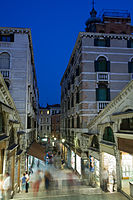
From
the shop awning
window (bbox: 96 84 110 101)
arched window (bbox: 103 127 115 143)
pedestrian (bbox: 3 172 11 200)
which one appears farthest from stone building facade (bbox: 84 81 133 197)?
pedestrian (bbox: 3 172 11 200)

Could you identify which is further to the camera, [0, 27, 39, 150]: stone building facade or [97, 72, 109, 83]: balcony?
[97, 72, 109, 83]: balcony

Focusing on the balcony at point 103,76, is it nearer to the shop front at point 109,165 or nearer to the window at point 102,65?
the window at point 102,65

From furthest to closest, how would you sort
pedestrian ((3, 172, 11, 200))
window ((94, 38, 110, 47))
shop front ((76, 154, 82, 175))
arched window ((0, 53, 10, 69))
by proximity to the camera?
window ((94, 38, 110, 47))
shop front ((76, 154, 82, 175))
arched window ((0, 53, 10, 69))
pedestrian ((3, 172, 11, 200))

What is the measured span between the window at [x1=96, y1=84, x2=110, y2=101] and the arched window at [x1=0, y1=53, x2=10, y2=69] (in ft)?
34.6

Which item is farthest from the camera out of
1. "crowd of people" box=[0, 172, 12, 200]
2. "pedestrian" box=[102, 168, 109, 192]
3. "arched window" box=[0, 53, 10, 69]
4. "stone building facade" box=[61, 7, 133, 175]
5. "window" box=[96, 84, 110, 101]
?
"window" box=[96, 84, 110, 101]

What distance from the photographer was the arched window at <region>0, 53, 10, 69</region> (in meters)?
18.6

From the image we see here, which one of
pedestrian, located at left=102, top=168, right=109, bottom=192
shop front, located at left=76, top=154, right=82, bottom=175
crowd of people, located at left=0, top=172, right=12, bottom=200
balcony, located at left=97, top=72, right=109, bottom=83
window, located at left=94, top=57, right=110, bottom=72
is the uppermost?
window, located at left=94, top=57, right=110, bottom=72

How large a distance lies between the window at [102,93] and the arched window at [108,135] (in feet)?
20.3

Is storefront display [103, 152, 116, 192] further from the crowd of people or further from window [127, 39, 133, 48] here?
window [127, 39, 133, 48]

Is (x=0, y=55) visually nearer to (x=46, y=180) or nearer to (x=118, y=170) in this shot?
(x=46, y=180)

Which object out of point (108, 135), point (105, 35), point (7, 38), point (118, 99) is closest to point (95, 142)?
point (108, 135)

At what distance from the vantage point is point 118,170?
11.8 meters

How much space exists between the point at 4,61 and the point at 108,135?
44.1 feet

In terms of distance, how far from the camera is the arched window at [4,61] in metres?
18.6
